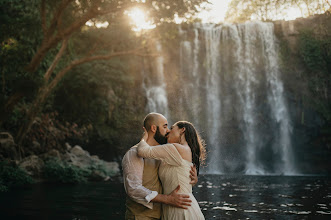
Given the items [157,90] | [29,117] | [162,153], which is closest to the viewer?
[162,153]

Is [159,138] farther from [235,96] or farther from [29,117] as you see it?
[235,96]

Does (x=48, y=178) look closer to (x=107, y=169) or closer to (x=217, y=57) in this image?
(x=107, y=169)

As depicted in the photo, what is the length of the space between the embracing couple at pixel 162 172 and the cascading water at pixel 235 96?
1909 centimetres

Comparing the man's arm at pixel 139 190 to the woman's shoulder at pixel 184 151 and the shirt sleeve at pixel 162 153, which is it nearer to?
the shirt sleeve at pixel 162 153

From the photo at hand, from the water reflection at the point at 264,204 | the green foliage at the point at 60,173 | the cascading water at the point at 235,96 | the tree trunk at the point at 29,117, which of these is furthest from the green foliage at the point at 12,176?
the cascading water at the point at 235,96

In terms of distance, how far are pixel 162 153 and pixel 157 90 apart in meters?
21.1

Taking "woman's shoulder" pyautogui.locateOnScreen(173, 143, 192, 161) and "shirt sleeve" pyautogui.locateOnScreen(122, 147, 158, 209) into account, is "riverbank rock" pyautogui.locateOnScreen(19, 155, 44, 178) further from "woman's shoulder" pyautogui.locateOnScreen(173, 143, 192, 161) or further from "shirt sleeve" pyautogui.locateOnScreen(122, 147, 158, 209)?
"woman's shoulder" pyautogui.locateOnScreen(173, 143, 192, 161)

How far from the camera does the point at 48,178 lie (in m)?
13.9

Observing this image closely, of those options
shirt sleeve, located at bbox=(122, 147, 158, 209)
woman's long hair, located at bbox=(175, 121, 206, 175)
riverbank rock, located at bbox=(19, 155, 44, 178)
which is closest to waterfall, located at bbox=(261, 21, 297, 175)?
riverbank rock, located at bbox=(19, 155, 44, 178)

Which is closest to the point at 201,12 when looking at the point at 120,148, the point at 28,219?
the point at 28,219

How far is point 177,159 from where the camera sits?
368 centimetres

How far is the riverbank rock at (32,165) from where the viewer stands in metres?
13.7

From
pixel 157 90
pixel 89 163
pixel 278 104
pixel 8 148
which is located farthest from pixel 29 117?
pixel 278 104

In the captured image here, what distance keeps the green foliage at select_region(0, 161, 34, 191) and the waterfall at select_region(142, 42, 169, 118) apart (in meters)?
12.5
